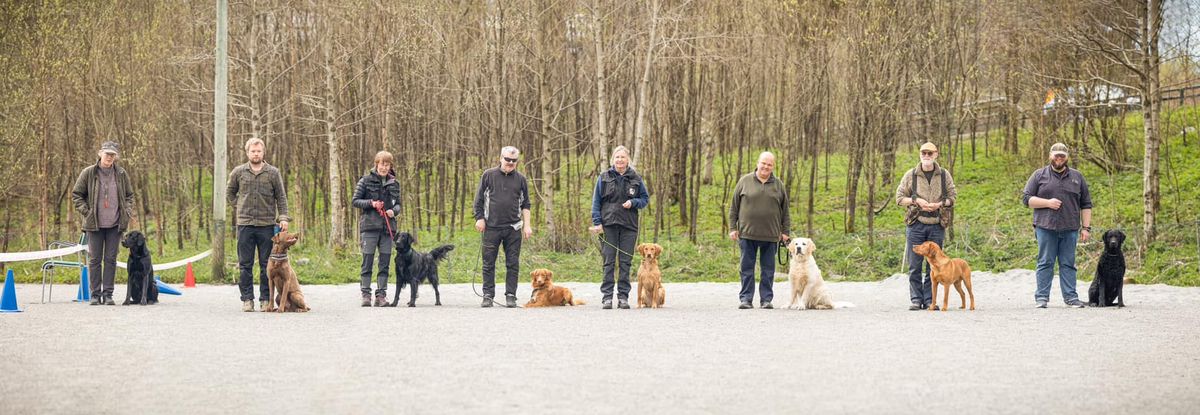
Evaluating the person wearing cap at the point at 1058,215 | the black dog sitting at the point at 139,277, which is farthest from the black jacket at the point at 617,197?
the black dog sitting at the point at 139,277

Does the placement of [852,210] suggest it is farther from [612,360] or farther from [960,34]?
[612,360]

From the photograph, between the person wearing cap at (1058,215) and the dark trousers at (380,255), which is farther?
the dark trousers at (380,255)

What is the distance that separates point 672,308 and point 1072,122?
18.6m

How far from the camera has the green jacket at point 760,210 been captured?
13.4 meters

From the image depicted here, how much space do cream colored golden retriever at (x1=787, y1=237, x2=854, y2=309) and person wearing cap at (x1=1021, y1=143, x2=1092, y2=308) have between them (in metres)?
2.53

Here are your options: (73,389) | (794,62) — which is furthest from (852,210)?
(73,389)

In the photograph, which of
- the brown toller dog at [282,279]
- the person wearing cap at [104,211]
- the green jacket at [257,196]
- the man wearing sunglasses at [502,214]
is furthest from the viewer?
the man wearing sunglasses at [502,214]

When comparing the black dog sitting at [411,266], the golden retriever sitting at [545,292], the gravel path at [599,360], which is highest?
the black dog sitting at [411,266]

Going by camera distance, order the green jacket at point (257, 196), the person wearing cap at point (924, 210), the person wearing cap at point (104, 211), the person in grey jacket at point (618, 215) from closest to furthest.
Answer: the green jacket at point (257, 196), the person wearing cap at point (924, 210), the person wearing cap at point (104, 211), the person in grey jacket at point (618, 215)

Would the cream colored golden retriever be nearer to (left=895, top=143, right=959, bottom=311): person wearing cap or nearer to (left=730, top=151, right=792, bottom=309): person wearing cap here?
(left=730, top=151, right=792, bottom=309): person wearing cap

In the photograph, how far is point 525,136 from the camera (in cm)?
3083

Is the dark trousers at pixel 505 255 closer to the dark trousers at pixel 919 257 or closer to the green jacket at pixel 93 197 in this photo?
the green jacket at pixel 93 197

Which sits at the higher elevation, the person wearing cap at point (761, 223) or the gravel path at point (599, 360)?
the person wearing cap at point (761, 223)

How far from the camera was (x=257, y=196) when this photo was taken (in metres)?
12.7
